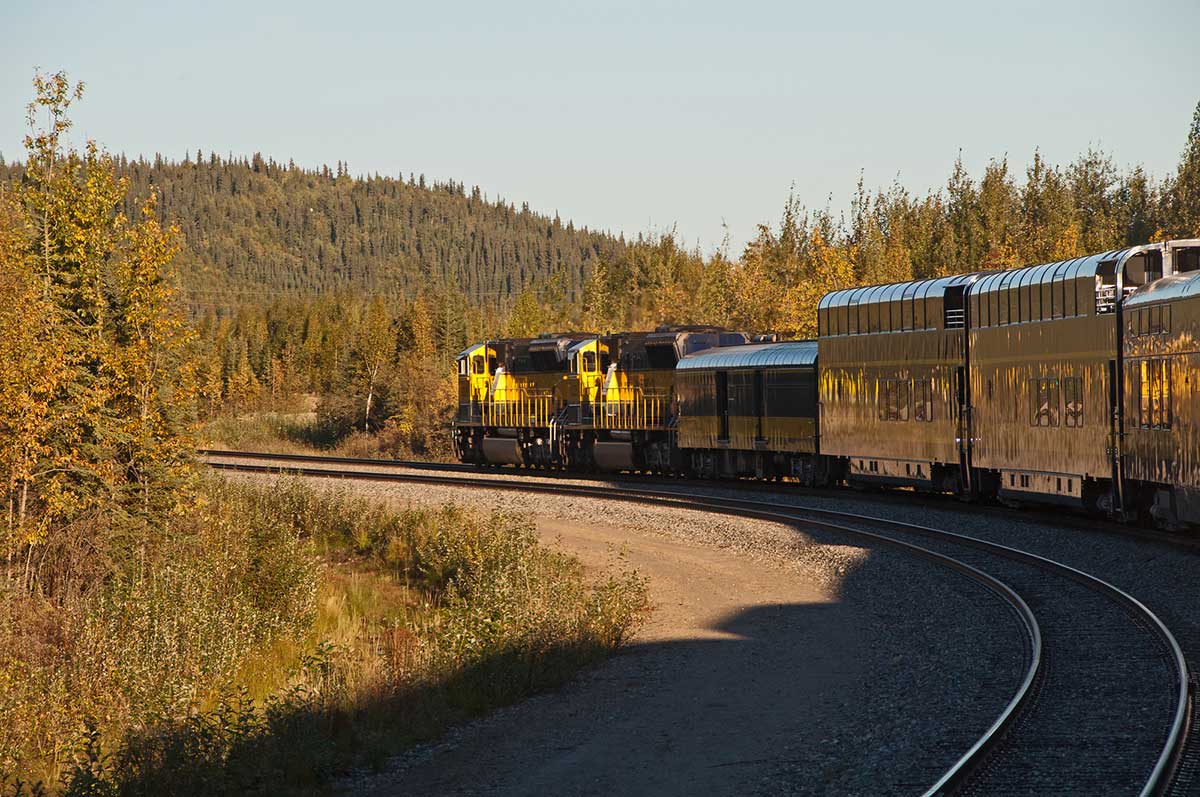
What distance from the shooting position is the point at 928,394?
25.2 metres

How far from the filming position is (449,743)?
12.1m

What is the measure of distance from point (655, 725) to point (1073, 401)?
11872 mm

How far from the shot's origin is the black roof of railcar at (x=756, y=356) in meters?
30.6

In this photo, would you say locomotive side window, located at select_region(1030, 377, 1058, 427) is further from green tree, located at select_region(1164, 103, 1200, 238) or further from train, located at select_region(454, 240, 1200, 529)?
green tree, located at select_region(1164, 103, 1200, 238)

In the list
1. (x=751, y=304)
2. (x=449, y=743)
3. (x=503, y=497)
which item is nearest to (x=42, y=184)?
(x=503, y=497)

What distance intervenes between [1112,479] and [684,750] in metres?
11.7

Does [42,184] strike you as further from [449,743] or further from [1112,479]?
[1112,479]

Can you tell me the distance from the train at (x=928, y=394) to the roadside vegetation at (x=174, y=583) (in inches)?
305

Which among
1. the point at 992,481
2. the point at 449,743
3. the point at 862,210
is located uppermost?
the point at 862,210

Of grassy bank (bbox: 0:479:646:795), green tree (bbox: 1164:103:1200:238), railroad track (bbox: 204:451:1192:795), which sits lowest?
grassy bank (bbox: 0:479:646:795)

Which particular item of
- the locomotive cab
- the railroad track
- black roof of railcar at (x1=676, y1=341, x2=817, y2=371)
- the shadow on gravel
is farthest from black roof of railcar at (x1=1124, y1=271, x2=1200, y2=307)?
the locomotive cab

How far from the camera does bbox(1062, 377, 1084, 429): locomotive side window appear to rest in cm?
2027

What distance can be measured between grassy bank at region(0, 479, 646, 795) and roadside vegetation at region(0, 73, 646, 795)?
0.13 ft

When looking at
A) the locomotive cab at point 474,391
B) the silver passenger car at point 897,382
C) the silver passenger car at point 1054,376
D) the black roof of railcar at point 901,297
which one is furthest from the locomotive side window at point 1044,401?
the locomotive cab at point 474,391
